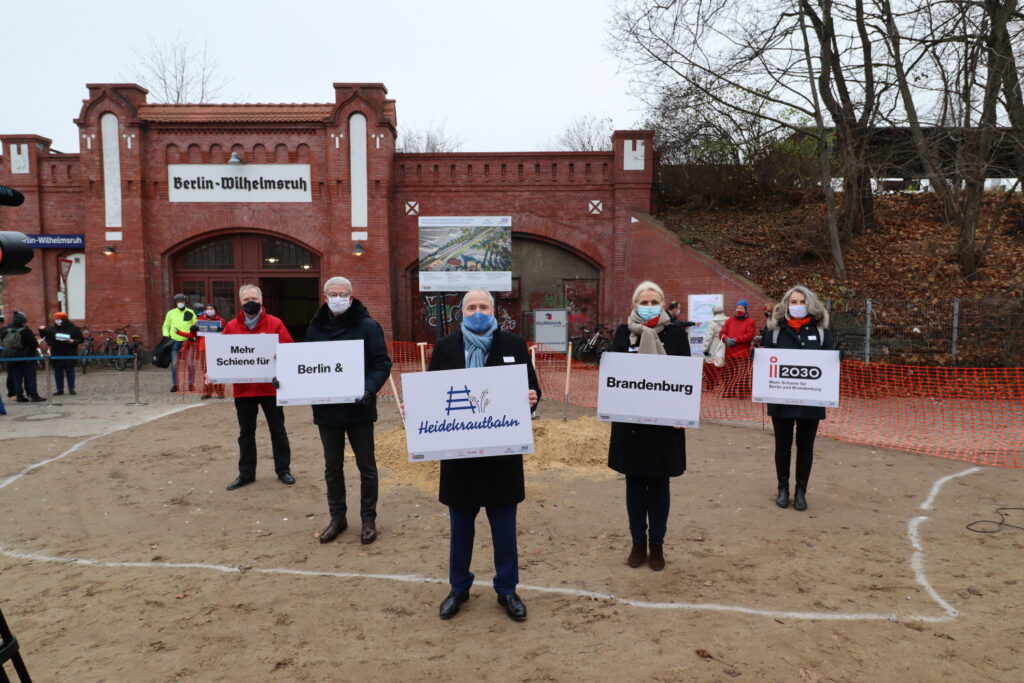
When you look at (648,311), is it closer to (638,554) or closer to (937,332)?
(638,554)

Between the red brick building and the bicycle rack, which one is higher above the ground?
the red brick building

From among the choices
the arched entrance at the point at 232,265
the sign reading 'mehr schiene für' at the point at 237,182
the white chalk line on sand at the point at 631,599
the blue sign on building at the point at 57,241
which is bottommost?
the white chalk line on sand at the point at 631,599

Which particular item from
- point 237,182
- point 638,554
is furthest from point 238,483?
point 237,182

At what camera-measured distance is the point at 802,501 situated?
18.7 feet

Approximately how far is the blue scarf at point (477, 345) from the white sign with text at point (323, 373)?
4.60ft

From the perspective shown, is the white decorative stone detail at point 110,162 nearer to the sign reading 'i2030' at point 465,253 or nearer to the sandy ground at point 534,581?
the sign reading 'i2030' at point 465,253

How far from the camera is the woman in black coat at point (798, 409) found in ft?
18.6

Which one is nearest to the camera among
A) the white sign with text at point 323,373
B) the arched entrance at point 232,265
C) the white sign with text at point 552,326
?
the white sign with text at point 323,373

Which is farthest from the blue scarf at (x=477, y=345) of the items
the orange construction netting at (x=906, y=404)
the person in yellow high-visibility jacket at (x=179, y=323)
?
the person in yellow high-visibility jacket at (x=179, y=323)

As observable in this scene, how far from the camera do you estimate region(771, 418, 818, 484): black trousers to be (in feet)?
18.7

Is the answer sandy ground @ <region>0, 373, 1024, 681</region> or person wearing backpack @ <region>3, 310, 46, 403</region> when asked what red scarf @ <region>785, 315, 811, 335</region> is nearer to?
sandy ground @ <region>0, 373, 1024, 681</region>

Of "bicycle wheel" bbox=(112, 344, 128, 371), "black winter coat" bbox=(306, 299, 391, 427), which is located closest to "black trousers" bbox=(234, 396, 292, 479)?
"black winter coat" bbox=(306, 299, 391, 427)

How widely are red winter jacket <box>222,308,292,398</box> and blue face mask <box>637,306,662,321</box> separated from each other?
3824mm

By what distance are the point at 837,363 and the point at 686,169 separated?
18.1 meters
